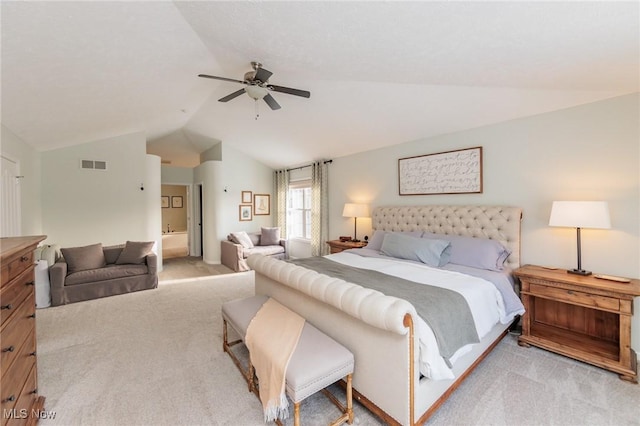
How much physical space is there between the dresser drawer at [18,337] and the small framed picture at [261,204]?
17.9 feet

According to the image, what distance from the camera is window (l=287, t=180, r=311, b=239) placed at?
665 cm

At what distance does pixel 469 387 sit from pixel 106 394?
9.15ft

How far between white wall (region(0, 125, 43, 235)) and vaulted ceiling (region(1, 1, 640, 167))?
156mm

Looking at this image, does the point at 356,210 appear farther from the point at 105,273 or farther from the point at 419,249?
the point at 105,273

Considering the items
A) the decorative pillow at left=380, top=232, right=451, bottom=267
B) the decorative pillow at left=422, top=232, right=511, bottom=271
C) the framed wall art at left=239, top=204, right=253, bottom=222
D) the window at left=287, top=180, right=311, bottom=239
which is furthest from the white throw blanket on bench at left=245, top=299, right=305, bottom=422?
the framed wall art at left=239, top=204, right=253, bottom=222

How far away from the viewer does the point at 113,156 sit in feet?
16.7

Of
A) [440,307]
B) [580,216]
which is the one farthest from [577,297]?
[440,307]

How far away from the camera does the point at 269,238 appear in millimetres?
6547

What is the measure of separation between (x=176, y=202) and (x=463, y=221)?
945cm

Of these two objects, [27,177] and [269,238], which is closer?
[27,177]

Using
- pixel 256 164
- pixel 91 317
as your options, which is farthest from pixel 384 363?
pixel 256 164

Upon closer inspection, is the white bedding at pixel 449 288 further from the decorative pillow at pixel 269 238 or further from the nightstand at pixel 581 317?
→ the decorative pillow at pixel 269 238

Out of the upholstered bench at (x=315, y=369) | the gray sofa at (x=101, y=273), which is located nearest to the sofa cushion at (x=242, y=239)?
the gray sofa at (x=101, y=273)

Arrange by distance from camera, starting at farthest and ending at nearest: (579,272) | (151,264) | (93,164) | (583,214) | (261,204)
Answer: (261,204) < (93,164) < (151,264) < (579,272) < (583,214)
